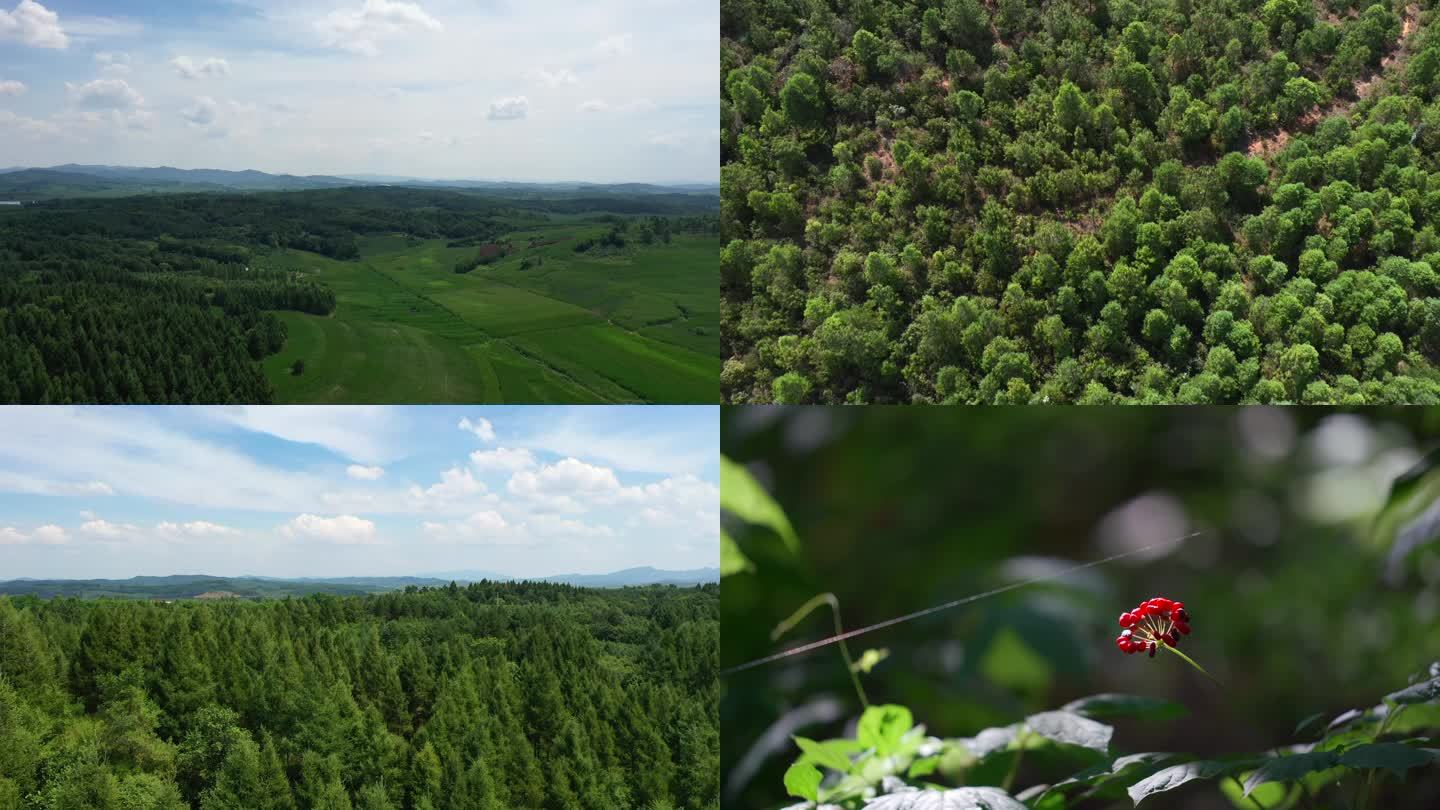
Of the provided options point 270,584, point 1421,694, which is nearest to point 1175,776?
point 1421,694

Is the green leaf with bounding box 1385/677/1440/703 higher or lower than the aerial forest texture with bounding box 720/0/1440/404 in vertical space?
lower

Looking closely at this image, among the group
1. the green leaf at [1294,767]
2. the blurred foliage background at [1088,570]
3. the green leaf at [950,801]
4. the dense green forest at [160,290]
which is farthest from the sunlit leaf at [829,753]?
the dense green forest at [160,290]

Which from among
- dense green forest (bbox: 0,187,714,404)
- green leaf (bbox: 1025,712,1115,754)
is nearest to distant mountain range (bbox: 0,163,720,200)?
dense green forest (bbox: 0,187,714,404)

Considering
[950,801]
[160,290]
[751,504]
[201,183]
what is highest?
[201,183]

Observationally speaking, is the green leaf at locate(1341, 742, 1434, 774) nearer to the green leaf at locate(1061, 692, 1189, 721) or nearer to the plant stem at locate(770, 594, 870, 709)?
the green leaf at locate(1061, 692, 1189, 721)

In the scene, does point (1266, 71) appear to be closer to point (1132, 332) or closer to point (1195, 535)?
point (1132, 332)

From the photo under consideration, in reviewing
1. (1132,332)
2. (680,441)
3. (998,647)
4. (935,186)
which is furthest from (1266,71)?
(998,647)

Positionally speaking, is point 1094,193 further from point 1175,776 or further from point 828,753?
point 1175,776
